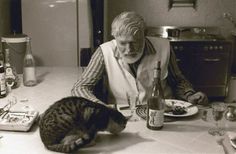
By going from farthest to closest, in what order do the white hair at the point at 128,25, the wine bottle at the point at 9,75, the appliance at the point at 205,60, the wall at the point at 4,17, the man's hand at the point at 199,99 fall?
the appliance at the point at 205,60, the wall at the point at 4,17, the wine bottle at the point at 9,75, the white hair at the point at 128,25, the man's hand at the point at 199,99

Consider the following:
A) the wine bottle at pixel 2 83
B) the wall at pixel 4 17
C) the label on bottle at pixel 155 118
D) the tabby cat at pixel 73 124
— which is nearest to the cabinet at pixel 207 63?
the wall at pixel 4 17

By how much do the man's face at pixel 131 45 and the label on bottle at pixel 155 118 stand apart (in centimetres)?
68

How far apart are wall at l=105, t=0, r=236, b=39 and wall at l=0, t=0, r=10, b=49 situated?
51.3 inches

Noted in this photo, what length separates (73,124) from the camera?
146 centimetres

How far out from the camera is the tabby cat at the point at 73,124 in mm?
1428

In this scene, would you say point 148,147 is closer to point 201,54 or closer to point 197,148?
point 197,148

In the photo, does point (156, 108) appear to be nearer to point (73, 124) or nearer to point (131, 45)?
point (73, 124)

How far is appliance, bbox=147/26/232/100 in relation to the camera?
421 cm

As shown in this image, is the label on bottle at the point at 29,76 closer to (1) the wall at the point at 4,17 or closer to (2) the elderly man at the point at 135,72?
(2) the elderly man at the point at 135,72

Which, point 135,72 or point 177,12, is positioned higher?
point 177,12

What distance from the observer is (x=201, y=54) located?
14.0 ft

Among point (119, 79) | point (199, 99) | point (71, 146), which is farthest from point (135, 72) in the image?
point (71, 146)

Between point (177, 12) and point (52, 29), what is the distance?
189 centimetres

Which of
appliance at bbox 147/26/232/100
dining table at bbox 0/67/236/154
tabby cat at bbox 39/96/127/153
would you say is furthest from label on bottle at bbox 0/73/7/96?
→ appliance at bbox 147/26/232/100
